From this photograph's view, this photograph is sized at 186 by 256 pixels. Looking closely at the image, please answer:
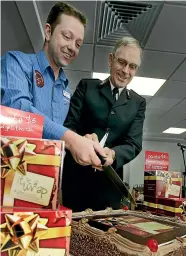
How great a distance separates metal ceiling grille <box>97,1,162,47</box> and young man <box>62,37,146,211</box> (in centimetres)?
137

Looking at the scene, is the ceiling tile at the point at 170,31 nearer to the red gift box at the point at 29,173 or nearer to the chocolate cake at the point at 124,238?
the chocolate cake at the point at 124,238

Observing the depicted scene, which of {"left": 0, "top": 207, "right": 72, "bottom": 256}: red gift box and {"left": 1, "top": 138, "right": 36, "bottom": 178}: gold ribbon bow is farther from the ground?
{"left": 1, "top": 138, "right": 36, "bottom": 178}: gold ribbon bow

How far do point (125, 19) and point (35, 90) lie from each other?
2027mm

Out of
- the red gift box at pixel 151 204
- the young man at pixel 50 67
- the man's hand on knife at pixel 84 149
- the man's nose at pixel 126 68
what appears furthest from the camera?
the red gift box at pixel 151 204

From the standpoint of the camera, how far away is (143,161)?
970 centimetres

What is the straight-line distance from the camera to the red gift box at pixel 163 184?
1.54 metres

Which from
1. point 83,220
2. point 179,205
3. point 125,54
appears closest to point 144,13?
point 125,54

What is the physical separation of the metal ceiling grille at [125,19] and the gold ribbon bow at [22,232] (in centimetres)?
230

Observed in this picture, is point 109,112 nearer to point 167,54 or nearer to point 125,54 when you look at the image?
point 125,54

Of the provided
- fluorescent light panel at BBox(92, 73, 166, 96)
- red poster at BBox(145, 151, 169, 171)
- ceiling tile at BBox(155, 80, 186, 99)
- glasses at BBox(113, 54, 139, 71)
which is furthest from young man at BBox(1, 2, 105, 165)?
red poster at BBox(145, 151, 169, 171)

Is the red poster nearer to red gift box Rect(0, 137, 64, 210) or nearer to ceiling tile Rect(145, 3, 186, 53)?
ceiling tile Rect(145, 3, 186, 53)

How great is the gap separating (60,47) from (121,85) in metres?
0.39

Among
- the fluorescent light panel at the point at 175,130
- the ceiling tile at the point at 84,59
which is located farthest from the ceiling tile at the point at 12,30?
the fluorescent light panel at the point at 175,130

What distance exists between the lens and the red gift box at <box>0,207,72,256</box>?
0.44 meters
